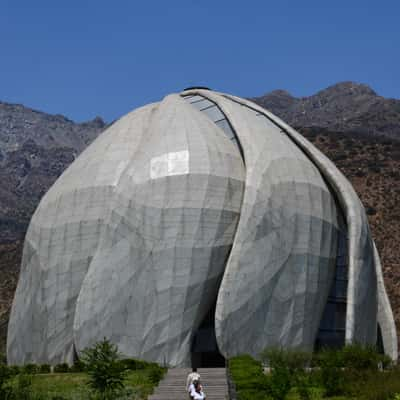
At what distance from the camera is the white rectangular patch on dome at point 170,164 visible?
31781 millimetres

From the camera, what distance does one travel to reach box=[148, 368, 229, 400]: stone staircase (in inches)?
880

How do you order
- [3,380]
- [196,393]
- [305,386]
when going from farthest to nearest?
[305,386] < [3,380] < [196,393]

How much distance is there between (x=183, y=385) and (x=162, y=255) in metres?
6.77

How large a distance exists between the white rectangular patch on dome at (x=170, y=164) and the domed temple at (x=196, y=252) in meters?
0.05

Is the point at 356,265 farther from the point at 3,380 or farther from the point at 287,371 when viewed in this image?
the point at 3,380

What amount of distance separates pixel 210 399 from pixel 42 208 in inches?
625

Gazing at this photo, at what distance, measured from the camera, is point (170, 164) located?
32.0 meters

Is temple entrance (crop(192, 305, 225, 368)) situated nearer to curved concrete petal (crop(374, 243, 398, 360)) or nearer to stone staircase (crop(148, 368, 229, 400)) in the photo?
stone staircase (crop(148, 368, 229, 400))

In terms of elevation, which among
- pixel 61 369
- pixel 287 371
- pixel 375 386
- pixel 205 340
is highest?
pixel 205 340

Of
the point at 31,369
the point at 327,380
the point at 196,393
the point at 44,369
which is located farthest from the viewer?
the point at 44,369

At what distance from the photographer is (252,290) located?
98.6 feet

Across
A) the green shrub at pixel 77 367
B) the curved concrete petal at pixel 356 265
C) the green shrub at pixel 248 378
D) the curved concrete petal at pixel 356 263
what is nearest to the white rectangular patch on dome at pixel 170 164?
the curved concrete petal at pixel 356 263

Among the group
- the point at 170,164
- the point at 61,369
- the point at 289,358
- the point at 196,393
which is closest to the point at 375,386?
the point at 196,393

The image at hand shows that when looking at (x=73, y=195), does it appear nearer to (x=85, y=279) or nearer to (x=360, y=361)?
(x=85, y=279)
